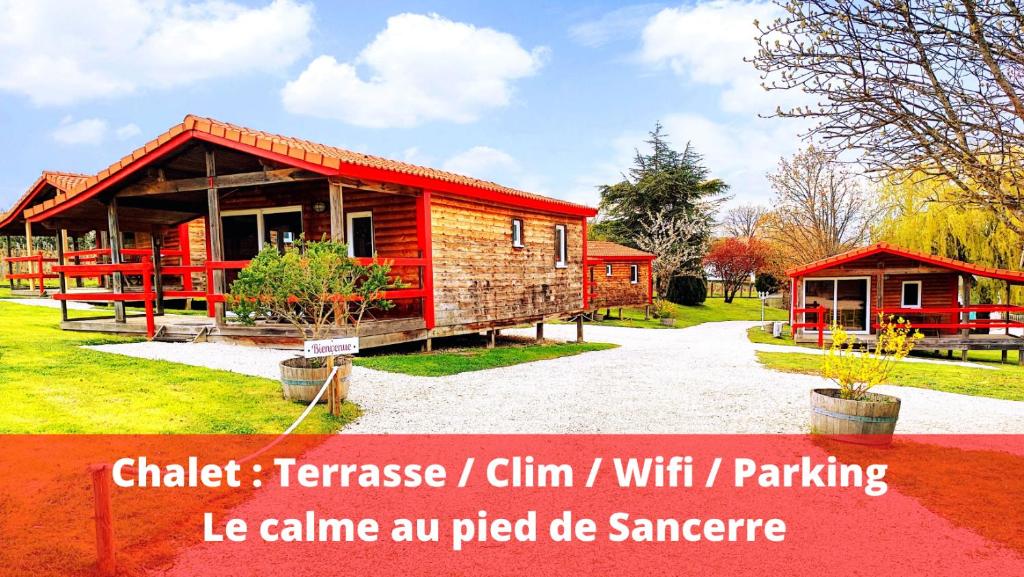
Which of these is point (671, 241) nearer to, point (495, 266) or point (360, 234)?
point (495, 266)

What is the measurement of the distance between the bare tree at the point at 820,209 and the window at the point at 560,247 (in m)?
15.0

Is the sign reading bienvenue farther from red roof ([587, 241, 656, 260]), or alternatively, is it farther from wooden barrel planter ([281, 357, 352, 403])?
red roof ([587, 241, 656, 260])

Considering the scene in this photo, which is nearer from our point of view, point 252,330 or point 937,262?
point 252,330

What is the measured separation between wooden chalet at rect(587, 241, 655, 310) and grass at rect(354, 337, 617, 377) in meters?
12.6

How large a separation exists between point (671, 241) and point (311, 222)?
26164 millimetres

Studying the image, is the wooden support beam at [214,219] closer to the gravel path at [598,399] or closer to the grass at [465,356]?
the gravel path at [598,399]

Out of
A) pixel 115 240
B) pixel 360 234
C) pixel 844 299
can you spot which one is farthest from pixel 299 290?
pixel 844 299

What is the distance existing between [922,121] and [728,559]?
311cm

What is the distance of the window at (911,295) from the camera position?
19531 millimetres

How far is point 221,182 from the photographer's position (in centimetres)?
1038

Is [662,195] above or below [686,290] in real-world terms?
above

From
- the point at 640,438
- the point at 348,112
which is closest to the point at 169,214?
the point at 640,438

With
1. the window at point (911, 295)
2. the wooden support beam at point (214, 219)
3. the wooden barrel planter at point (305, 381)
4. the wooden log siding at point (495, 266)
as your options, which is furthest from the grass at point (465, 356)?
the window at point (911, 295)

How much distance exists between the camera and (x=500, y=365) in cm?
1121
